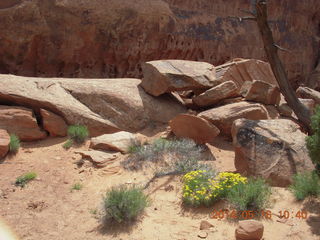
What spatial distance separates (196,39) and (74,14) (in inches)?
210

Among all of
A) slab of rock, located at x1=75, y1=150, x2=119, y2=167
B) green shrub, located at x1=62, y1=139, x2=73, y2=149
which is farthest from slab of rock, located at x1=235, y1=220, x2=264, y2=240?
green shrub, located at x1=62, y1=139, x2=73, y2=149

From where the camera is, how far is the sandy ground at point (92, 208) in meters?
4.19

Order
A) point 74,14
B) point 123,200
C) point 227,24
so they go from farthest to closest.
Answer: point 227,24
point 74,14
point 123,200

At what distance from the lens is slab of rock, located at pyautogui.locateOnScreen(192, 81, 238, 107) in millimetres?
8086

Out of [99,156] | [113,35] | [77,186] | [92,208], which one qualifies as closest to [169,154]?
[99,156]

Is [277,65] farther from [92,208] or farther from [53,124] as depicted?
[92,208]

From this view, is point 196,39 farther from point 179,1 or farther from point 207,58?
point 179,1

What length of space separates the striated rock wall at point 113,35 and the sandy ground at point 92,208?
5.60 m

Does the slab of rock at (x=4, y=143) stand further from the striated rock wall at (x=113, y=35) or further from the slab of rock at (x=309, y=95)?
the slab of rock at (x=309, y=95)

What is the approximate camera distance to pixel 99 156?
6.30m

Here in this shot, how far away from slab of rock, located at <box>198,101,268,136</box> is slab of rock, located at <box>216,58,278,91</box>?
1526 millimetres

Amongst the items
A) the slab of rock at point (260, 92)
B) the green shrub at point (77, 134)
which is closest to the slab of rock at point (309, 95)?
the slab of rock at point (260, 92)

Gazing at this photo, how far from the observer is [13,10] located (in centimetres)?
1052

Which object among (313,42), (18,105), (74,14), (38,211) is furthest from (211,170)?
(313,42)
